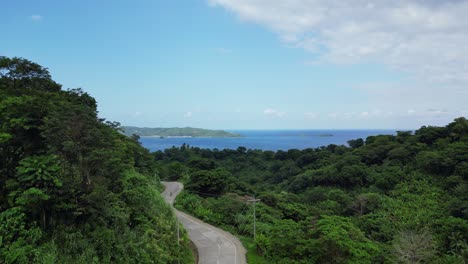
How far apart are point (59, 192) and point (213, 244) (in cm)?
1127

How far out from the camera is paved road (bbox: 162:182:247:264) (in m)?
17.7

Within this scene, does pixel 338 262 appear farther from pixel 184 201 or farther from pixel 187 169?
pixel 187 169

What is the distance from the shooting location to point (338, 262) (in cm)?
1442

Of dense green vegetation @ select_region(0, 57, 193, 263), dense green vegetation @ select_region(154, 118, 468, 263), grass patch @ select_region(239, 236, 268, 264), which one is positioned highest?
dense green vegetation @ select_region(0, 57, 193, 263)

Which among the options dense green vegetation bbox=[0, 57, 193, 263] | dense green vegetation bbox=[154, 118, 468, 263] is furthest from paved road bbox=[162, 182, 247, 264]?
dense green vegetation bbox=[0, 57, 193, 263]

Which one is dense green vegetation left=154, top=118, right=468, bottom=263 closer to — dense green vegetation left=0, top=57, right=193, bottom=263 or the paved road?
the paved road

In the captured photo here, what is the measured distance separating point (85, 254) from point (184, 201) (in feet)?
55.6

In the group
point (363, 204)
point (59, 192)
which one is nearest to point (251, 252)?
point (59, 192)

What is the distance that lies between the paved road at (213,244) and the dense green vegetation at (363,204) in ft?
3.19

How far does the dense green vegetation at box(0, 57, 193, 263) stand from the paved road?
4.44m

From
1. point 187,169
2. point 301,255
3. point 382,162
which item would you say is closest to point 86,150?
point 301,255

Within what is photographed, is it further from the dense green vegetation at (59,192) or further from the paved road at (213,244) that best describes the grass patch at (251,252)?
the dense green vegetation at (59,192)

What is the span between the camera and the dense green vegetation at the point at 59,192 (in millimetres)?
10086

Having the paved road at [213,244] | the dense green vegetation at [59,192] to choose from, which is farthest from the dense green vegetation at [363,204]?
the dense green vegetation at [59,192]
